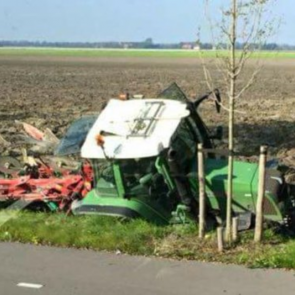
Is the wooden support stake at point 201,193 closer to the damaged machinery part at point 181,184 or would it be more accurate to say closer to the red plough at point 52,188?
the damaged machinery part at point 181,184

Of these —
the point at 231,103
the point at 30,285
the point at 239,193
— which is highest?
the point at 231,103

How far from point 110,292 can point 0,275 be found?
4.43ft

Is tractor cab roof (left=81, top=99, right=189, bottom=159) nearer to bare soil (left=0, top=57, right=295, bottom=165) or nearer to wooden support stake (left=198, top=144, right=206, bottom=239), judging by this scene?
wooden support stake (left=198, top=144, right=206, bottom=239)

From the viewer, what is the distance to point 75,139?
31.3 feet

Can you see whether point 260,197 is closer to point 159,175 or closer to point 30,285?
point 159,175

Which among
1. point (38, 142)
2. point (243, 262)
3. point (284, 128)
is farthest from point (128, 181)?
point (284, 128)

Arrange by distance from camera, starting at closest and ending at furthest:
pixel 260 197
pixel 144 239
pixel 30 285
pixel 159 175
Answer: pixel 30 285 → pixel 260 197 → pixel 144 239 → pixel 159 175

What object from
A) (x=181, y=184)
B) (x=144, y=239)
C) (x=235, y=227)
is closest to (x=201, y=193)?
(x=181, y=184)

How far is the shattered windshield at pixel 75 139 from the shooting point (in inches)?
367

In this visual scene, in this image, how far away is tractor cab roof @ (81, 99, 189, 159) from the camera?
8.46 meters

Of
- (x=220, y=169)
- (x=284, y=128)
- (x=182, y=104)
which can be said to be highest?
(x=182, y=104)

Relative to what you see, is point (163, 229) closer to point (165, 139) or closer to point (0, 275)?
point (165, 139)

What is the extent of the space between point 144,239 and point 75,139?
1.99m

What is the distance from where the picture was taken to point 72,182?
987cm
